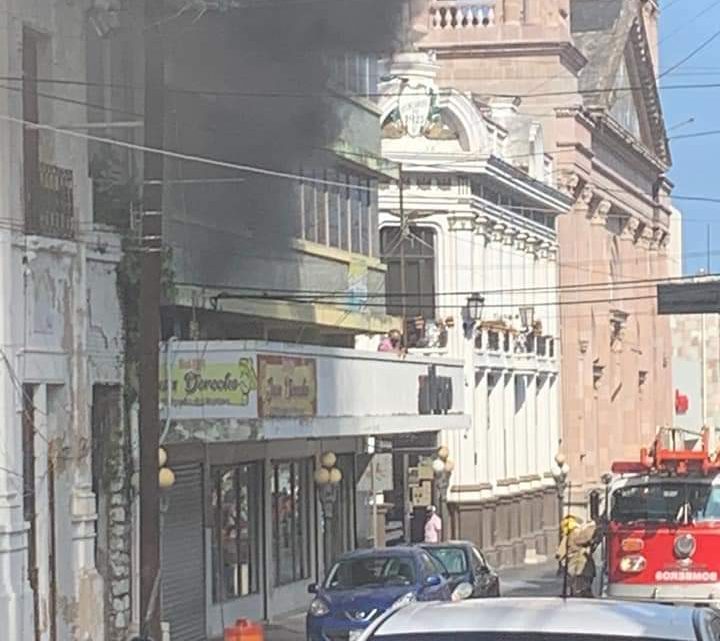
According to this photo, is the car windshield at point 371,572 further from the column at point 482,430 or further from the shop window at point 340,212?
the column at point 482,430

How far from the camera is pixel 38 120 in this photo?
19578mm

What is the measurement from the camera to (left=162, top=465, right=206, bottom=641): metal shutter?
23.9 meters

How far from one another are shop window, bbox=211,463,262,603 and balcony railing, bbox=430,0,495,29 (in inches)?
926

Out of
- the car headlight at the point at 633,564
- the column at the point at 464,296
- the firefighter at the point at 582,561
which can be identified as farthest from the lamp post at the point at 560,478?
the car headlight at the point at 633,564

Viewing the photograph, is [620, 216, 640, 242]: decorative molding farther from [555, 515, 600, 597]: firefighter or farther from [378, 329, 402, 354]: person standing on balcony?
[555, 515, 600, 597]: firefighter

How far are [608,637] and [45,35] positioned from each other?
14.9m

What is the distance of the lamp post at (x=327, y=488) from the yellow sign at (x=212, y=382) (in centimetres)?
690

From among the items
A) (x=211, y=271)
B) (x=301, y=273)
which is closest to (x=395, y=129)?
(x=301, y=273)

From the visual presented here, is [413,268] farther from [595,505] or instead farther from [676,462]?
[676,462]

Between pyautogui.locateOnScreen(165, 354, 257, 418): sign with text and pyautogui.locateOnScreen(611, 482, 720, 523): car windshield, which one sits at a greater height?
→ pyautogui.locateOnScreen(165, 354, 257, 418): sign with text

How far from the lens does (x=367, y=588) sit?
22.2 m

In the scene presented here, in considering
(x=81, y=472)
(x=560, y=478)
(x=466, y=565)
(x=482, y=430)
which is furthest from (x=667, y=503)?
(x=560, y=478)

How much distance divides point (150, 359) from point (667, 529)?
6.89 metres

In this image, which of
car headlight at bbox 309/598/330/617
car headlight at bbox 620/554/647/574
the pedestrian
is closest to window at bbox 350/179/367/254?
the pedestrian
